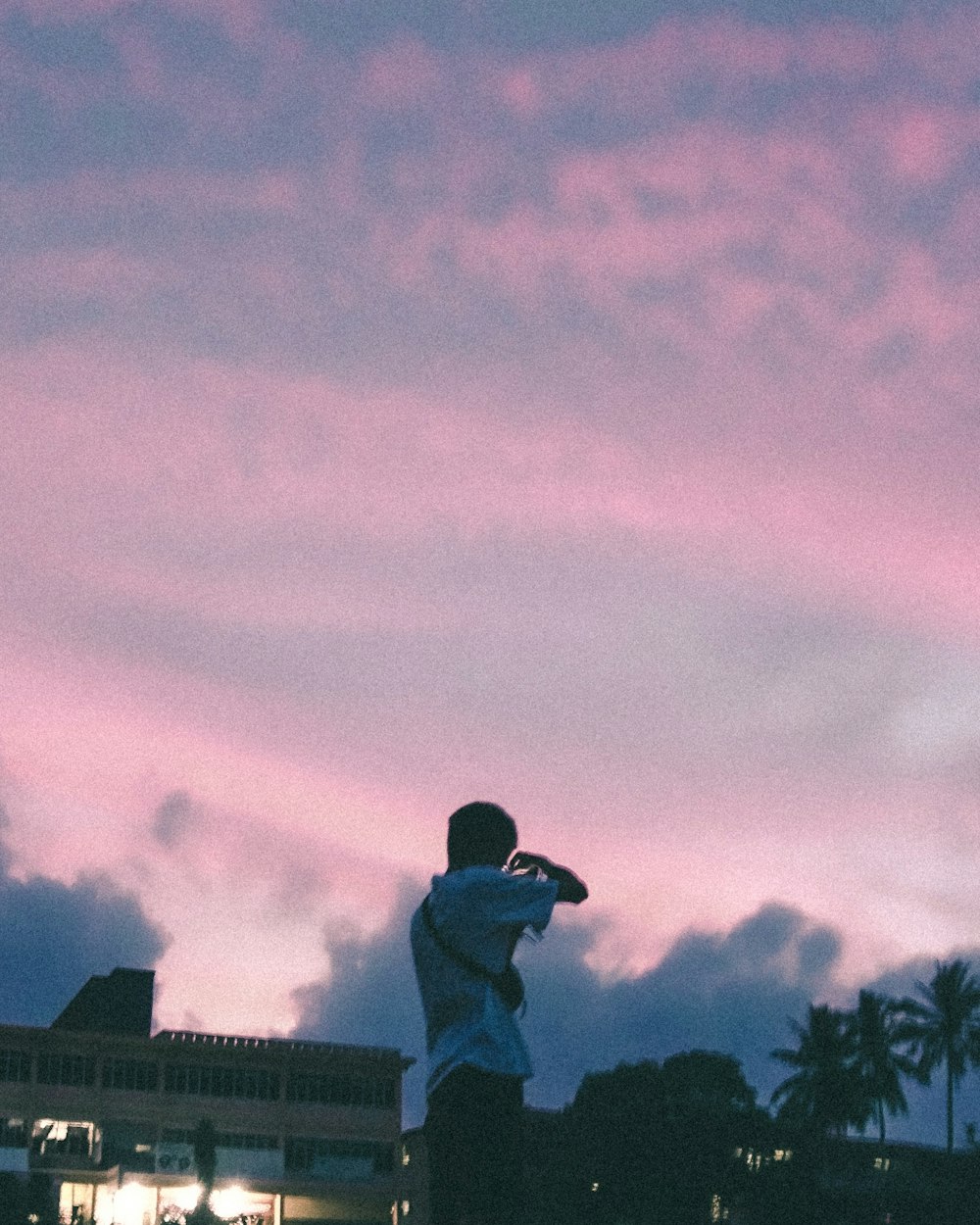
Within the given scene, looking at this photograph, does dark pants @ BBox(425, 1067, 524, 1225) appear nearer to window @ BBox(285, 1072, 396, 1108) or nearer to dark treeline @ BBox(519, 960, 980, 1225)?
dark treeline @ BBox(519, 960, 980, 1225)

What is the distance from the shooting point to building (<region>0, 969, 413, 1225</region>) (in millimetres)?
93250

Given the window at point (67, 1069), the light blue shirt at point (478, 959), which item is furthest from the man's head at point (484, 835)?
the window at point (67, 1069)

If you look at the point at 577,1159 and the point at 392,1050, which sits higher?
the point at 392,1050

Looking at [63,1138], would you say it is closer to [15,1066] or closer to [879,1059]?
[15,1066]

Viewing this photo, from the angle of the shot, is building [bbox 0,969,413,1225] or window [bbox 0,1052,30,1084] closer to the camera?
building [bbox 0,969,413,1225]

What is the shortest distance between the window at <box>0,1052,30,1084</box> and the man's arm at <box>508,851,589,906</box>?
96.3 meters

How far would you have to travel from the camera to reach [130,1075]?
97.5 meters

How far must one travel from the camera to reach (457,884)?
5320 mm

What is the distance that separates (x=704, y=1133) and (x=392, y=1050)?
2560cm

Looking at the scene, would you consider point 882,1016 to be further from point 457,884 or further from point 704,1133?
point 457,884

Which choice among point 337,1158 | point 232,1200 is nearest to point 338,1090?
point 337,1158

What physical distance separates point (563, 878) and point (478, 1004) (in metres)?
0.47

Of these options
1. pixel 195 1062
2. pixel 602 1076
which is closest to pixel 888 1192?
pixel 602 1076

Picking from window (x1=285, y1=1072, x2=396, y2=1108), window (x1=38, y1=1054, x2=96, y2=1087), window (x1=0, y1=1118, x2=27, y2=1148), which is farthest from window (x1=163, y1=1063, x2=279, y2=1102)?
window (x1=0, y1=1118, x2=27, y2=1148)
